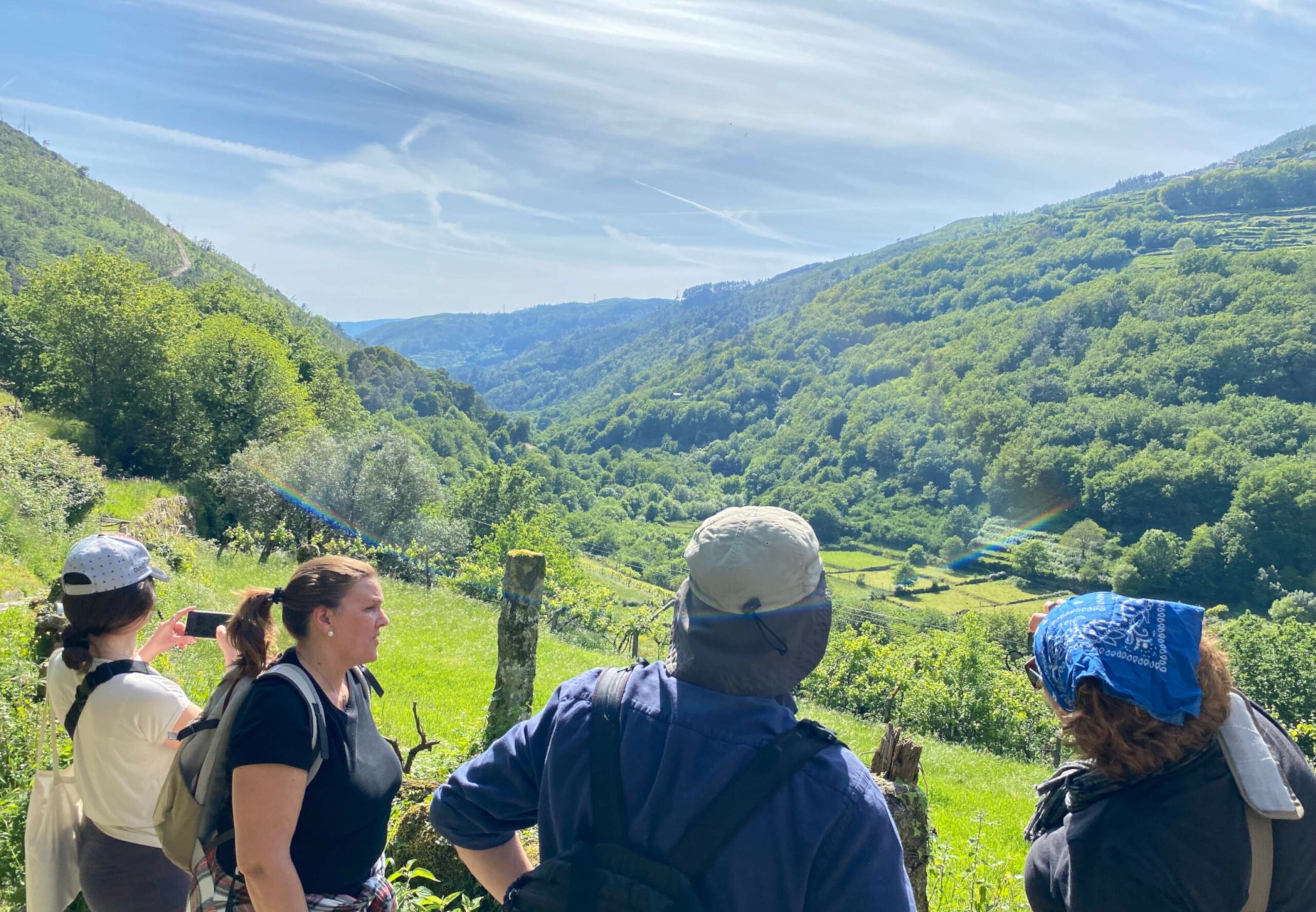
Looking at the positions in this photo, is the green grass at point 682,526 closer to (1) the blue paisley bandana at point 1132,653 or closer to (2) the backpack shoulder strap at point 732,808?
(1) the blue paisley bandana at point 1132,653

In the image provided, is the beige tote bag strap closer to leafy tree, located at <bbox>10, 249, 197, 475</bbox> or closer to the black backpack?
the black backpack

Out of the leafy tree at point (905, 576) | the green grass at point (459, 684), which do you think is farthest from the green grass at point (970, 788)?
the leafy tree at point (905, 576)

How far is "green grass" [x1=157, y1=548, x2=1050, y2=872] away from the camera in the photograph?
837cm

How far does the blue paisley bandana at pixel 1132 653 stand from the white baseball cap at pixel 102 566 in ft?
10.9

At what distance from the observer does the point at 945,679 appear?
72.0 feet

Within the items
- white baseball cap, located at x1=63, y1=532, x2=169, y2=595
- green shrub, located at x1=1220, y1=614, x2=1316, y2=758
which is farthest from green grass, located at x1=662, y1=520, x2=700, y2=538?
white baseball cap, located at x1=63, y1=532, x2=169, y2=595

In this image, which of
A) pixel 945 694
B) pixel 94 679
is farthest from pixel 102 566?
pixel 945 694

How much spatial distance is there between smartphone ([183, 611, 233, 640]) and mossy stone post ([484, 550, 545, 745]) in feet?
9.91

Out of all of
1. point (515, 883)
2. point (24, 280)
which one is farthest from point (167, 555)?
point (24, 280)

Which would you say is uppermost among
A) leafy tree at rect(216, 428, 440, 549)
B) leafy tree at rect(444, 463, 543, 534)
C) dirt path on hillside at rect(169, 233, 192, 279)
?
dirt path on hillside at rect(169, 233, 192, 279)

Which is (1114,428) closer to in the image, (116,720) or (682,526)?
(682,526)

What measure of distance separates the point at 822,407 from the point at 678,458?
1551 inches

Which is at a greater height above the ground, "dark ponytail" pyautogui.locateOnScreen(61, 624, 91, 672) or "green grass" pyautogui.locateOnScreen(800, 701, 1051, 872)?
"dark ponytail" pyautogui.locateOnScreen(61, 624, 91, 672)

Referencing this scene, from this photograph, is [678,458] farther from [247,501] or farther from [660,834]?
[660,834]
